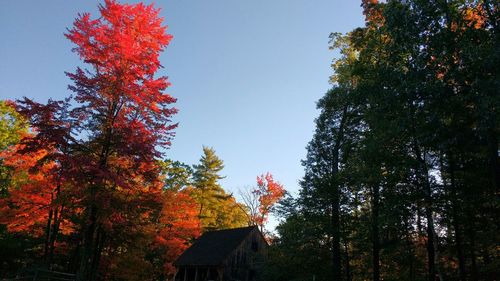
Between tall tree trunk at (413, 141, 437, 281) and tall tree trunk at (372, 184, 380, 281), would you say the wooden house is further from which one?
tall tree trunk at (413, 141, 437, 281)

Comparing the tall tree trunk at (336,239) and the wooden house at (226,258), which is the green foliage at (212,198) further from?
the tall tree trunk at (336,239)

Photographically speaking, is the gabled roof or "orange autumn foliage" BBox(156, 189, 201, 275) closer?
the gabled roof

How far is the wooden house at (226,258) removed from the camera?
30344 millimetres

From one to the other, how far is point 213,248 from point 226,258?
10.7 feet

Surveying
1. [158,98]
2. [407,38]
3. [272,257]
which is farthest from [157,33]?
[272,257]

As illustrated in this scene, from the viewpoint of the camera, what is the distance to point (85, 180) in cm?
1552

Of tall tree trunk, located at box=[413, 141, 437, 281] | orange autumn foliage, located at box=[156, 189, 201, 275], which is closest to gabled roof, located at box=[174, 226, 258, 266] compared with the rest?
orange autumn foliage, located at box=[156, 189, 201, 275]

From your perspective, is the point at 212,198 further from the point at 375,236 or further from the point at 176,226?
the point at 375,236

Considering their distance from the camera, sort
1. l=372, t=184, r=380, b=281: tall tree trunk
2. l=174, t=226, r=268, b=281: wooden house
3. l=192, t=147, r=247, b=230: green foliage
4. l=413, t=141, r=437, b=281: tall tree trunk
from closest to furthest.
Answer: l=413, t=141, r=437, b=281: tall tree trunk, l=372, t=184, r=380, b=281: tall tree trunk, l=174, t=226, r=268, b=281: wooden house, l=192, t=147, r=247, b=230: green foliage

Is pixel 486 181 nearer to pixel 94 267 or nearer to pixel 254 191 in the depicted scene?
pixel 94 267

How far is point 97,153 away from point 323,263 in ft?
54.0

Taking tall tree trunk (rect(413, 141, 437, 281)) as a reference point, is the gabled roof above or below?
below

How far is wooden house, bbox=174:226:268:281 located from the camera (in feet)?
99.6

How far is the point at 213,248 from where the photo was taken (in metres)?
33.1
